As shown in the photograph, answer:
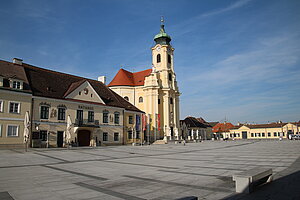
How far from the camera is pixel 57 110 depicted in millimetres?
31562

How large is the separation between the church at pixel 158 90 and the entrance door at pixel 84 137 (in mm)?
20714

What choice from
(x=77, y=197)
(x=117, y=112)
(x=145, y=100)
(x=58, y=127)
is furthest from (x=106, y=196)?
(x=145, y=100)

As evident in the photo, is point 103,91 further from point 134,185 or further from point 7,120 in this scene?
point 134,185

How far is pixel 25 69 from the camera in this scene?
3164cm

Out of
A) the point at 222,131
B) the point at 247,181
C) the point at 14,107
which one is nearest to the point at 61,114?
the point at 14,107

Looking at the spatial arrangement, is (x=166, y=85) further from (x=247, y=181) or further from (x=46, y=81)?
(x=247, y=181)

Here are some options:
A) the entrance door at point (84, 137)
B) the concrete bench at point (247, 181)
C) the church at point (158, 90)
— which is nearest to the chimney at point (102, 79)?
the church at point (158, 90)

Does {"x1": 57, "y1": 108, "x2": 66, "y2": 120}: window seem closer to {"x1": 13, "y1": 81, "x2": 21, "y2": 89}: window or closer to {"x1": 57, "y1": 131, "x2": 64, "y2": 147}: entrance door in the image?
{"x1": 57, "y1": 131, "x2": 64, "y2": 147}: entrance door

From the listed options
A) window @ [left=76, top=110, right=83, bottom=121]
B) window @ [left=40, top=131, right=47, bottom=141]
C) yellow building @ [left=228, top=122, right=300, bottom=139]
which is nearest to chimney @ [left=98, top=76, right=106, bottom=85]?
window @ [left=76, top=110, right=83, bottom=121]

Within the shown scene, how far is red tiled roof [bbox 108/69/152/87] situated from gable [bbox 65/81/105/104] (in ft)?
69.8

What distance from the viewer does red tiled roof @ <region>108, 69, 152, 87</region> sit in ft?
192

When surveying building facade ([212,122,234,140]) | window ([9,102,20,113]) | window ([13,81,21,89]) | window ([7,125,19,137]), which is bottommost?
building facade ([212,122,234,140])

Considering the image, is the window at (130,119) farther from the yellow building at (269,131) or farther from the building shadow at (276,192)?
the yellow building at (269,131)

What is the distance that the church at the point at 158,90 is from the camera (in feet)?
184
